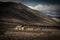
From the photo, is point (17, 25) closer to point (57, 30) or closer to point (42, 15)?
point (42, 15)

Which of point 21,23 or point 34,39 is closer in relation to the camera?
point 34,39

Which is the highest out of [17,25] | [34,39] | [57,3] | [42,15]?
[57,3]

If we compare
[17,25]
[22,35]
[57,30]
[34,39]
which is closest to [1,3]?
[17,25]

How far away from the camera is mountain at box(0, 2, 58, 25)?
2.10m

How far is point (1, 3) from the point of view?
213 cm

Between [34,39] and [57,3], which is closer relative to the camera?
[34,39]

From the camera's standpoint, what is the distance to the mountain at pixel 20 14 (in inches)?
82.8

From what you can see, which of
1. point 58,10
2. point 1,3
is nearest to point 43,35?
point 58,10

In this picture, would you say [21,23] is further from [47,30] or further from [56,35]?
[56,35]

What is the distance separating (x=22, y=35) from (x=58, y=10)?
2.29ft

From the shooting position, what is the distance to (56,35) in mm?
1947

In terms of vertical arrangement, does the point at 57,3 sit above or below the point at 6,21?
above

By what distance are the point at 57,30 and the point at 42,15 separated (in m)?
0.34

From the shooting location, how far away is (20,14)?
212 cm
